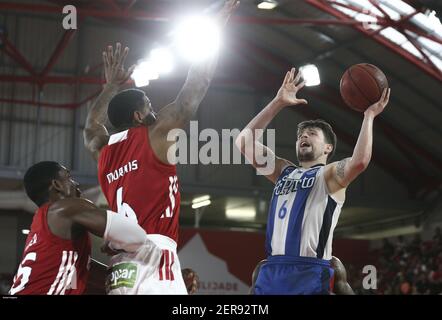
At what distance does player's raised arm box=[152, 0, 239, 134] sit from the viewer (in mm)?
5055

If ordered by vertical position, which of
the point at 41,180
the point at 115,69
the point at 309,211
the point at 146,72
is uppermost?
the point at 146,72

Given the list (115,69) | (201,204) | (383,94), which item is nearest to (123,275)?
(115,69)

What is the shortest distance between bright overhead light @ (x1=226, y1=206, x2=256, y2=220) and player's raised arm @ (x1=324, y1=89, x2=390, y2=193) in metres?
21.2

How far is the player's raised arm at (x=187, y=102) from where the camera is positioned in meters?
5.05

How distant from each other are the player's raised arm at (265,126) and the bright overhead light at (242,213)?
20.7 m

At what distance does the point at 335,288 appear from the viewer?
19.7 ft

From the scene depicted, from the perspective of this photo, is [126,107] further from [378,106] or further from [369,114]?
[378,106]

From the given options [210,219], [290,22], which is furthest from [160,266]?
[210,219]

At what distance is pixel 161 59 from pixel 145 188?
15158mm

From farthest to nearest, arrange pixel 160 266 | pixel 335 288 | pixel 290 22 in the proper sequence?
pixel 290 22 < pixel 335 288 < pixel 160 266

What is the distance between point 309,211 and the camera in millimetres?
5664

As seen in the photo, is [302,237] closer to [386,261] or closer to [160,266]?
[160,266]

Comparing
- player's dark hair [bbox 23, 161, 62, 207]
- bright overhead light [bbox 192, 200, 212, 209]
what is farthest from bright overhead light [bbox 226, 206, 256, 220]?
player's dark hair [bbox 23, 161, 62, 207]

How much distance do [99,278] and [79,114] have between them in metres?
18.0
